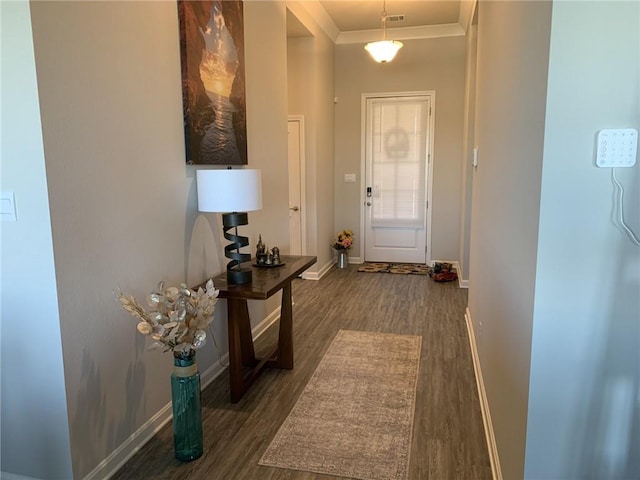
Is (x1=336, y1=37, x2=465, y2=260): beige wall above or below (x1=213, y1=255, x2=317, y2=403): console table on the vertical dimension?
above

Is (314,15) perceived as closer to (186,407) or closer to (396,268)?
(396,268)

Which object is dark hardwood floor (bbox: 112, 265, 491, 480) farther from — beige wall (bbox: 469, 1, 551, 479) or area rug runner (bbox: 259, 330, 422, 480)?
beige wall (bbox: 469, 1, 551, 479)

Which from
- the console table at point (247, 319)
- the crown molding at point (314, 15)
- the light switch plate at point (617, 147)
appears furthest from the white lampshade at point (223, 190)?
the crown molding at point (314, 15)

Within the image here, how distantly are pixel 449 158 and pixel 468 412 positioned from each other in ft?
13.8

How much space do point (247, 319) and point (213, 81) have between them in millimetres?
1560

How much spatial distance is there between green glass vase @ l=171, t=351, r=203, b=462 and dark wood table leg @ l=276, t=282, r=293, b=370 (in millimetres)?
1005

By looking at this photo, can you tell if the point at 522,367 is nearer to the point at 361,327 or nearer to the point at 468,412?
the point at 468,412

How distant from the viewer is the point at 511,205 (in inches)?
76.6

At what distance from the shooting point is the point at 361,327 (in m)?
4.06

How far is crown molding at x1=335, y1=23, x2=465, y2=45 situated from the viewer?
590 cm

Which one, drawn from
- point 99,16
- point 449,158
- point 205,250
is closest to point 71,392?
point 205,250

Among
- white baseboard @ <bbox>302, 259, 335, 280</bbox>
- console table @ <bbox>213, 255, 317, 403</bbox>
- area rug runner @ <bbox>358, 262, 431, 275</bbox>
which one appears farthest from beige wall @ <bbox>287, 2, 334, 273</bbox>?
console table @ <bbox>213, 255, 317, 403</bbox>

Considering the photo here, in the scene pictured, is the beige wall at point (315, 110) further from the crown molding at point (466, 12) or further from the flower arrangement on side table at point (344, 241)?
the crown molding at point (466, 12)

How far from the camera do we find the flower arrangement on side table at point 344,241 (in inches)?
249
